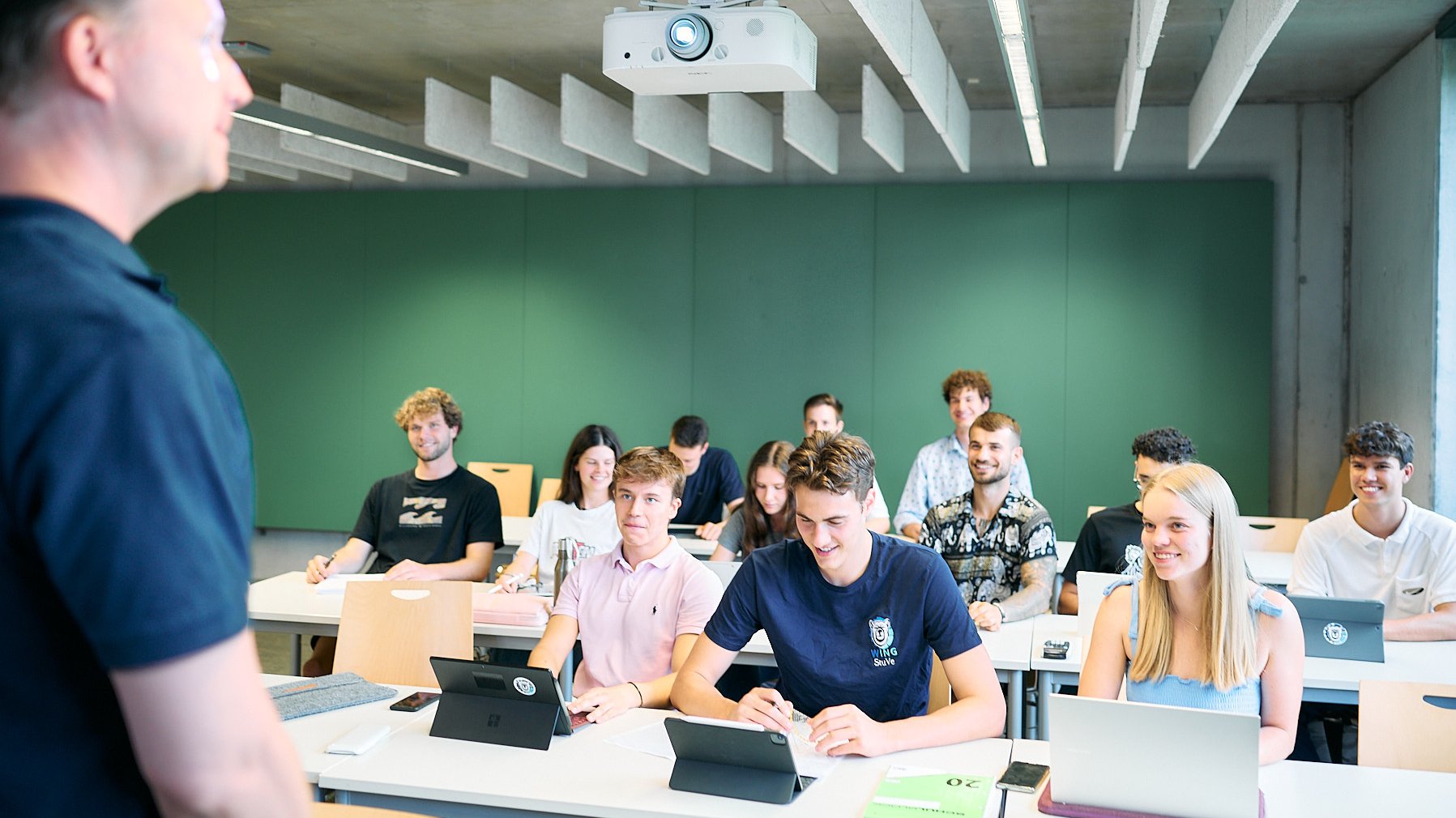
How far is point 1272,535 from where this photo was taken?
243 inches

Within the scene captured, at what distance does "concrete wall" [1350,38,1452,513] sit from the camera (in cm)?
583

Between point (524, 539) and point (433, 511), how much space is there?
61cm

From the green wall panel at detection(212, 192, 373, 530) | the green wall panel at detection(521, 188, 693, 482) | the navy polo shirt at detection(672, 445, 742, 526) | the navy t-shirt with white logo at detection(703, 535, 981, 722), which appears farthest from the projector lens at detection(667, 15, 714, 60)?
the green wall panel at detection(212, 192, 373, 530)

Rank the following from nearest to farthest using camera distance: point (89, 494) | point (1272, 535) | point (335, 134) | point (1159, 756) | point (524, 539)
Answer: point (89, 494) < point (1159, 756) < point (524, 539) < point (1272, 535) < point (335, 134)

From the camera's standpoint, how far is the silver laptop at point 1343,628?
12.3ft

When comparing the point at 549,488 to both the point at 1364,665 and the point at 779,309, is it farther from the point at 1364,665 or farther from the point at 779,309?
the point at 1364,665

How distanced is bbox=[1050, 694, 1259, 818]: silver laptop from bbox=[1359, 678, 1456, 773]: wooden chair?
0.74m

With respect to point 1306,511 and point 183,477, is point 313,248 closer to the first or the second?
point 1306,511

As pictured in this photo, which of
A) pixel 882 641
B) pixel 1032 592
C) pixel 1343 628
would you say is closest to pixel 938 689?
pixel 882 641

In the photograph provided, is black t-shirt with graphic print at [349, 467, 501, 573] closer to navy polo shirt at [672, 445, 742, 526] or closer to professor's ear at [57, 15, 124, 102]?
navy polo shirt at [672, 445, 742, 526]

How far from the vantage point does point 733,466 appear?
7.34 metres

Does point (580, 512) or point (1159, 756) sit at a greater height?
point (580, 512)

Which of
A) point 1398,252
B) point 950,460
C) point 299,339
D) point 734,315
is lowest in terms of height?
point 950,460

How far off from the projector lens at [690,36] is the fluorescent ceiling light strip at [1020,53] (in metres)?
0.97
